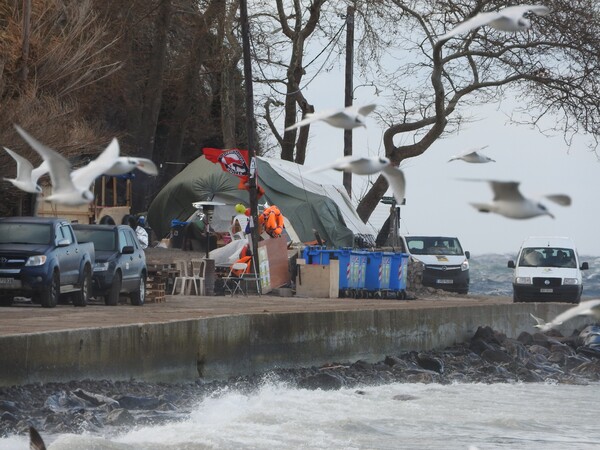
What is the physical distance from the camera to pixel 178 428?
618 inches

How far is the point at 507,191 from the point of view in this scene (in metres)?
6.50

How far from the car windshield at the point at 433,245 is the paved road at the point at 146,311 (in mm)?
10708

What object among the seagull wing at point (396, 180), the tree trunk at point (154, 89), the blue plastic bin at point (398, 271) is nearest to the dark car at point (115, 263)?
the blue plastic bin at point (398, 271)

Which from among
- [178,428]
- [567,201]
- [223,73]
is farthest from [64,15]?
[567,201]

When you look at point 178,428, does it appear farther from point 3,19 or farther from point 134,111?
point 134,111

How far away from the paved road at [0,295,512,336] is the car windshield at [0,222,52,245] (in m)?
1.13

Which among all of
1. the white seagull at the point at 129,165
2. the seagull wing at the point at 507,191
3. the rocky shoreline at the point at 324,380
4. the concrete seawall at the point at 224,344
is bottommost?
the rocky shoreline at the point at 324,380

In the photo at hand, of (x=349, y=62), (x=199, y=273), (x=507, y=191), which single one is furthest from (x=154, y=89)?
(x=507, y=191)

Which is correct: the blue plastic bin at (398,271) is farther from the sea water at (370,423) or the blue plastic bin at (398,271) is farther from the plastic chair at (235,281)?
the sea water at (370,423)

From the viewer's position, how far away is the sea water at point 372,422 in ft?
50.4

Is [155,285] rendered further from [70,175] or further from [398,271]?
[70,175]

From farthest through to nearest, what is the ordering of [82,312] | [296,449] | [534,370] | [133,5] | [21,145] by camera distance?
1. [133,5]
2. [534,370]
3. [21,145]
4. [82,312]
5. [296,449]

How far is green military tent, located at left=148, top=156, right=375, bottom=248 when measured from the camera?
38.5 meters

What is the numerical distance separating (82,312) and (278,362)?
3.21 m
